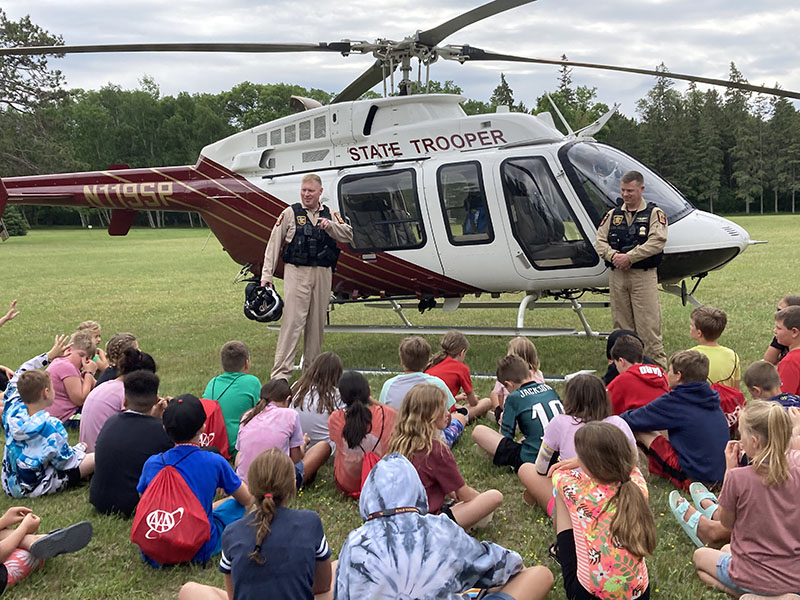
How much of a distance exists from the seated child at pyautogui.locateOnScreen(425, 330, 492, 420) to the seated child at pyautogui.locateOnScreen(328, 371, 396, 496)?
1447mm

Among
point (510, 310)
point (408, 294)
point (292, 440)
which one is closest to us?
point (292, 440)

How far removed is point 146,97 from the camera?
80375 mm

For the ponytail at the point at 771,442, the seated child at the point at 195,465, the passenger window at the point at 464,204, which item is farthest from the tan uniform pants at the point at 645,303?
the seated child at the point at 195,465

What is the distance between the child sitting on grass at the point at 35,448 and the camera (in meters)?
4.28

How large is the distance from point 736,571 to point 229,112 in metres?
89.6

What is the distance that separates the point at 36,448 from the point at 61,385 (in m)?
1.37

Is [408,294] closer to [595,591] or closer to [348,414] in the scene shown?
[348,414]

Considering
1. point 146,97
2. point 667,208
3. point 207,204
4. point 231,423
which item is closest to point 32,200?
point 207,204

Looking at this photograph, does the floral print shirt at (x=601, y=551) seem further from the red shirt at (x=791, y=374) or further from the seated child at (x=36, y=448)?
the seated child at (x=36, y=448)

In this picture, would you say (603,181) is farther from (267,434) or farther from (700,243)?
(267,434)

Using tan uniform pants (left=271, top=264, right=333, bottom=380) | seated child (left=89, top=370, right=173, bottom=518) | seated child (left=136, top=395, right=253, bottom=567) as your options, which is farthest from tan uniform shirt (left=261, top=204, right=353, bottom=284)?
seated child (left=136, top=395, right=253, bottom=567)

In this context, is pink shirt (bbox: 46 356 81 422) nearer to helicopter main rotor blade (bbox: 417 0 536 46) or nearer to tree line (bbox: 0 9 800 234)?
helicopter main rotor blade (bbox: 417 0 536 46)

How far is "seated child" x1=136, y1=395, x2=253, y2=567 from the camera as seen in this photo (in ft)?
11.5

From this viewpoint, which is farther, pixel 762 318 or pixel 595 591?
pixel 762 318
